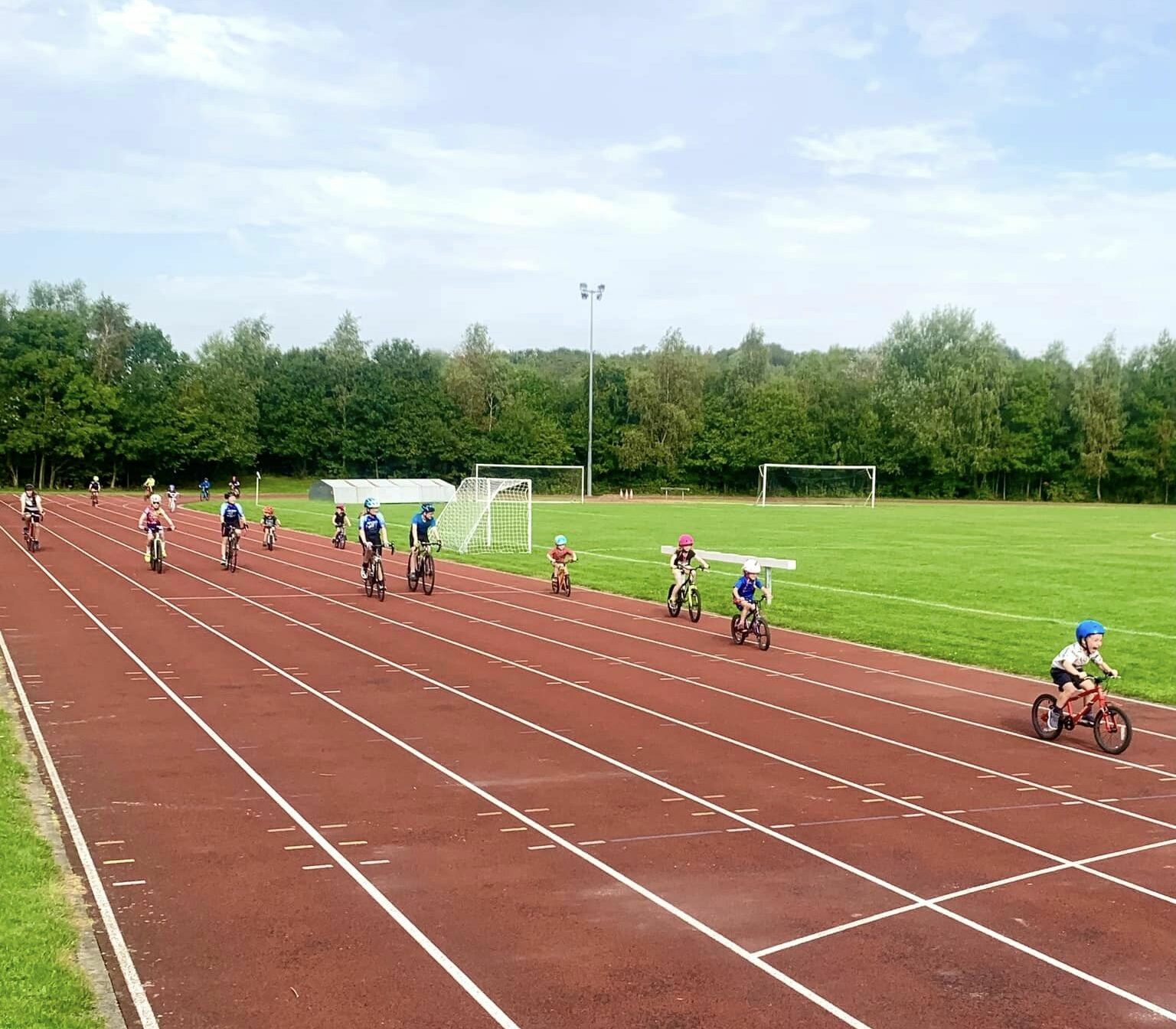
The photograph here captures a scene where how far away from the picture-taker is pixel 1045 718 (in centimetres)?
1145

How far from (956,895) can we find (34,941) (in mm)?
5257

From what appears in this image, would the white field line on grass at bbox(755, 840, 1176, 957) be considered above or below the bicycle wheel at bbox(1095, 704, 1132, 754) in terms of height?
below

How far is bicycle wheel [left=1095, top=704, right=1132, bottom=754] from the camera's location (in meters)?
10.8

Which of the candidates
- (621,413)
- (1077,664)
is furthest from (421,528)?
(621,413)

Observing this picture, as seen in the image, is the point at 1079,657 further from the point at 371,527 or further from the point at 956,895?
the point at 371,527

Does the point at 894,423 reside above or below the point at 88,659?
above

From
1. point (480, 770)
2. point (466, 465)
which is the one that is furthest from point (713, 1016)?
point (466, 465)

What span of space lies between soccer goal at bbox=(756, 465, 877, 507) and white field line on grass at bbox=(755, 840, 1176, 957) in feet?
245

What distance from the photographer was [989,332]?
87000mm

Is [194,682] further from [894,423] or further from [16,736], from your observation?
[894,423]

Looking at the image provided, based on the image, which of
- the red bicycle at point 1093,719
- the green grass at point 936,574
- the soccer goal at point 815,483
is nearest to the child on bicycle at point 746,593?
the green grass at point 936,574

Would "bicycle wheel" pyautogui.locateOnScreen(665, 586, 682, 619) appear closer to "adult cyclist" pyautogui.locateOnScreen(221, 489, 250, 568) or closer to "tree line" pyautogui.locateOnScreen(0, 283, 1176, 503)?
"adult cyclist" pyautogui.locateOnScreen(221, 489, 250, 568)

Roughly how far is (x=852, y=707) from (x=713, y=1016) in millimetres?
7698

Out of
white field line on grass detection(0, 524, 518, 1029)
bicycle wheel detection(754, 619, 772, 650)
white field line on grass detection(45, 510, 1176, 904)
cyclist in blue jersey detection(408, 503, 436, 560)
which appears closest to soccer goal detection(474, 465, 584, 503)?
cyclist in blue jersey detection(408, 503, 436, 560)
